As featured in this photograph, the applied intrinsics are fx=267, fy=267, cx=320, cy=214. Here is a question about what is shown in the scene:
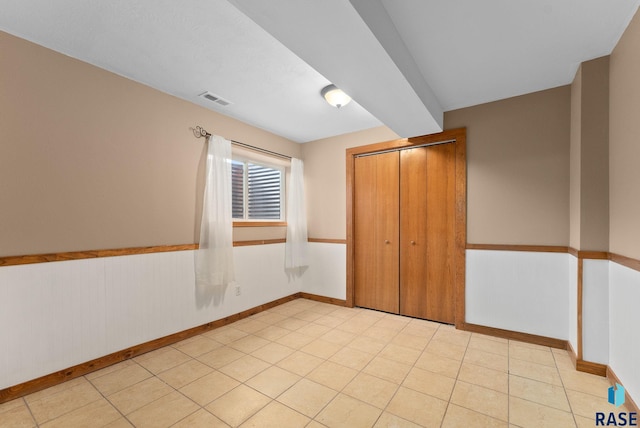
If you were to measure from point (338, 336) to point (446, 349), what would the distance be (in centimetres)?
104

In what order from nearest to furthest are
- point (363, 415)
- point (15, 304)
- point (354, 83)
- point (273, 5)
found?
1. point (273, 5)
2. point (363, 415)
3. point (15, 304)
4. point (354, 83)

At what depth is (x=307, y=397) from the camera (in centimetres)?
183

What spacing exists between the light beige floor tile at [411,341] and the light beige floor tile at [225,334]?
1594 millimetres

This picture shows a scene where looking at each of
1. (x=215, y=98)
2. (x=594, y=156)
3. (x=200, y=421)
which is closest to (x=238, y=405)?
(x=200, y=421)

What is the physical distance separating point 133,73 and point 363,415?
3.15m

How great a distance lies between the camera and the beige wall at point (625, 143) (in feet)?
5.31

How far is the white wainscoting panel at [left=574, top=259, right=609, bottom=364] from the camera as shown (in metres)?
2.04

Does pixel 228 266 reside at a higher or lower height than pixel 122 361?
higher

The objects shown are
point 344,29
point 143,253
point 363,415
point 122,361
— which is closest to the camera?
point 344,29

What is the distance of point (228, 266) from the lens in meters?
2.99


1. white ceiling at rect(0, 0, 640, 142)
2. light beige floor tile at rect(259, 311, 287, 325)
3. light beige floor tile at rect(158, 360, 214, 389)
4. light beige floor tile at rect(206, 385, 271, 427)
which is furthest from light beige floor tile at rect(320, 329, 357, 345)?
white ceiling at rect(0, 0, 640, 142)

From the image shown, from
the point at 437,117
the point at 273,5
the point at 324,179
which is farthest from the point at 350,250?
the point at 273,5

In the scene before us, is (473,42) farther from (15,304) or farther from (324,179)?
(15,304)

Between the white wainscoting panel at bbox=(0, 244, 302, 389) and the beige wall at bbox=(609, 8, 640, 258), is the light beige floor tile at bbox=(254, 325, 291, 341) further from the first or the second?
the beige wall at bbox=(609, 8, 640, 258)
